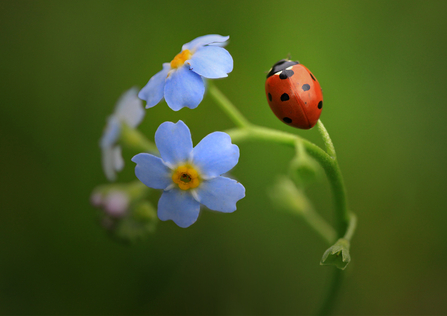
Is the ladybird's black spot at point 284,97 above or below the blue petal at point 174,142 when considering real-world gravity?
above

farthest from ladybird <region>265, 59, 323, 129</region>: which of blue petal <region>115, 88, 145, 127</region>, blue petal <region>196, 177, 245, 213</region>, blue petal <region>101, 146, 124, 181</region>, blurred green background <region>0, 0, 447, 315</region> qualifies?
blurred green background <region>0, 0, 447, 315</region>

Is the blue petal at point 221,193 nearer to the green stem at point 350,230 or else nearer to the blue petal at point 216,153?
the blue petal at point 216,153

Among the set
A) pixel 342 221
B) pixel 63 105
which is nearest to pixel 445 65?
pixel 342 221

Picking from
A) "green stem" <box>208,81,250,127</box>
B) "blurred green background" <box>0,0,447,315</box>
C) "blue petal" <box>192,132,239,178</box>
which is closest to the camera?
"blue petal" <box>192,132,239,178</box>

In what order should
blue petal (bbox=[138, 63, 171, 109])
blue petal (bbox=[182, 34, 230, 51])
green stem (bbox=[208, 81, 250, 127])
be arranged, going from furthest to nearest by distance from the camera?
green stem (bbox=[208, 81, 250, 127]), blue petal (bbox=[182, 34, 230, 51]), blue petal (bbox=[138, 63, 171, 109])

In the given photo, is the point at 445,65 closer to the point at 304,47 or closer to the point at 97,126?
the point at 304,47

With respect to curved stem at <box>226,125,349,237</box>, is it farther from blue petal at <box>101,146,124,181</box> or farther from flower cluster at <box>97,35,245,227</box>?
blue petal at <box>101,146,124,181</box>

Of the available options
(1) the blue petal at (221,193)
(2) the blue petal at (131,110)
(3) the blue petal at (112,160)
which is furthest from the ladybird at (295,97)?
(3) the blue petal at (112,160)
